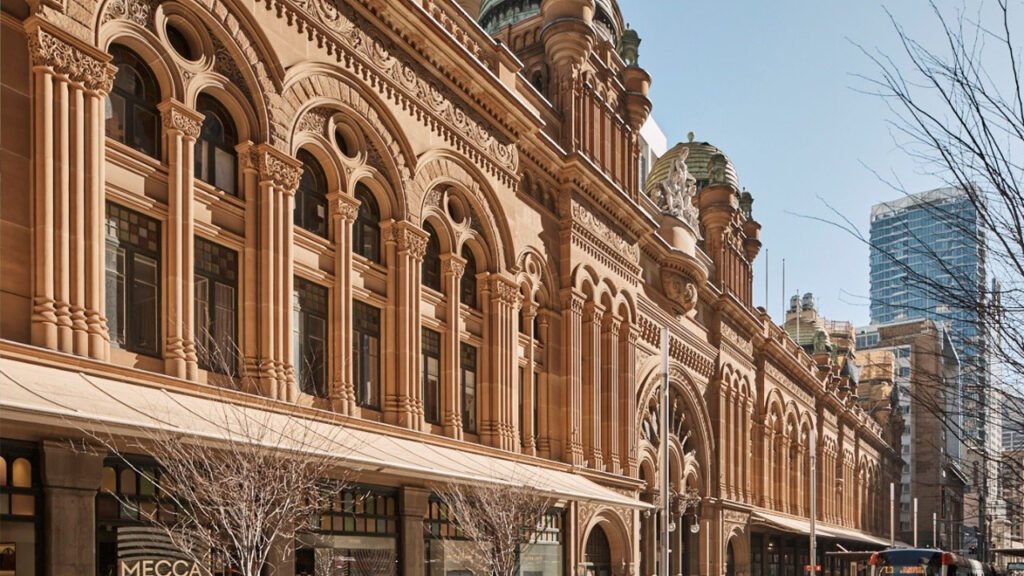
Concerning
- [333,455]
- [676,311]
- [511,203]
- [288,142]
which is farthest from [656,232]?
[333,455]

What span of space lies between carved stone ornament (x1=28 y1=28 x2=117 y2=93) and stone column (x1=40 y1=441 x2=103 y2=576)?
5.66 meters

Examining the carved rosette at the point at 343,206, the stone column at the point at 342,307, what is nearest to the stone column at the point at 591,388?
the stone column at the point at 342,307

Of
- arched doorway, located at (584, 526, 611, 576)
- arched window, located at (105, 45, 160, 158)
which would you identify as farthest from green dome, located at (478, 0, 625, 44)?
arched window, located at (105, 45, 160, 158)

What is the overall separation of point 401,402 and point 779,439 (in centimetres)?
4423

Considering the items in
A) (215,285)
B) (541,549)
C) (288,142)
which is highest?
(288,142)

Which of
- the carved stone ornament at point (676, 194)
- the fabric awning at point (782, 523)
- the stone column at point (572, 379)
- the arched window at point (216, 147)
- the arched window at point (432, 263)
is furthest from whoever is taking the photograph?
the fabric awning at point (782, 523)

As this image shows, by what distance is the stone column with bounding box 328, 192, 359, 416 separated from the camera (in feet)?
74.5

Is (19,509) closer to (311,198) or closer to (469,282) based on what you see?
(311,198)

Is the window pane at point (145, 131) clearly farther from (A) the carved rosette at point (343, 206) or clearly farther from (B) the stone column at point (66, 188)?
(A) the carved rosette at point (343, 206)

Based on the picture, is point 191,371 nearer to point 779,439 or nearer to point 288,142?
point 288,142

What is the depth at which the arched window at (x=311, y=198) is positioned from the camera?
895 inches

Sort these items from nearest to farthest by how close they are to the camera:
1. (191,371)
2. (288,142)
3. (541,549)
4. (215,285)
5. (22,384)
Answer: (22,384)
(191,371)
(215,285)
(288,142)
(541,549)

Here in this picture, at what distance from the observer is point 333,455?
728 inches

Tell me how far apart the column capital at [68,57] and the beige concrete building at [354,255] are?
38mm
